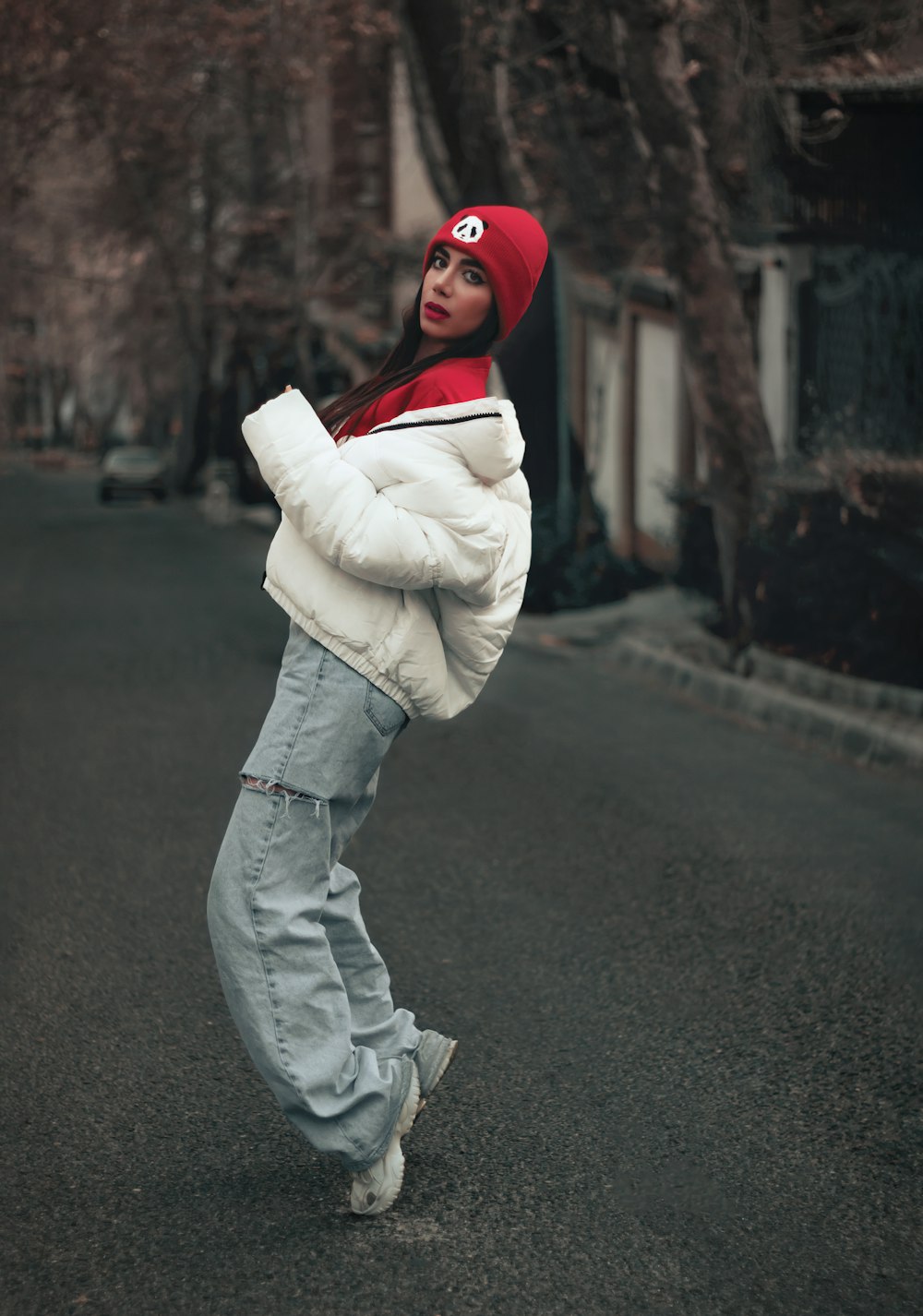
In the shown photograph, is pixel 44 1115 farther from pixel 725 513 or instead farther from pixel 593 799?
pixel 725 513

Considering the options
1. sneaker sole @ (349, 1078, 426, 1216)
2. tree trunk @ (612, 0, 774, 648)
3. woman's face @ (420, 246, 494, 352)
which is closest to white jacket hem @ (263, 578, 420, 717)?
woman's face @ (420, 246, 494, 352)

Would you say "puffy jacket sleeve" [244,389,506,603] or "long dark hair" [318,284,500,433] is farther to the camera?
"long dark hair" [318,284,500,433]

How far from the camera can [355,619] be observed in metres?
3.06

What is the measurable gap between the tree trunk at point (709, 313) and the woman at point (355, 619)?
7929 millimetres

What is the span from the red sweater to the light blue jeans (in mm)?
419

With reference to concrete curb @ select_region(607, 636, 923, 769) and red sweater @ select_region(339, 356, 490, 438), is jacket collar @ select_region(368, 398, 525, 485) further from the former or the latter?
concrete curb @ select_region(607, 636, 923, 769)

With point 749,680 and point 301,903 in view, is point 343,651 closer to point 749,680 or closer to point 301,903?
point 301,903

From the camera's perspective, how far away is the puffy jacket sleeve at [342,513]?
9.61 ft

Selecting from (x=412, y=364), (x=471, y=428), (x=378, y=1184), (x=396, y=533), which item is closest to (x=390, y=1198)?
(x=378, y=1184)

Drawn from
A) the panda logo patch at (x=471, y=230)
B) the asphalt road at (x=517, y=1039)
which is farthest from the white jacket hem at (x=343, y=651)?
the asphalt road at (x=517, y=1039)

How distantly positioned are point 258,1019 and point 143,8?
16291 millimetres

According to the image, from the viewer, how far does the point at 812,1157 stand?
3523 millimetres

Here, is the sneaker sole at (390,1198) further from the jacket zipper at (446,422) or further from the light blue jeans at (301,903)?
the jacket zipper at (446,422)

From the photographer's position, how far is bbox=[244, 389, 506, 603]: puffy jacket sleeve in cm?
293
